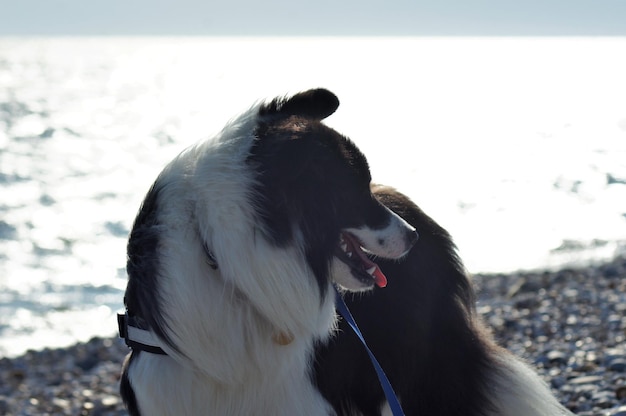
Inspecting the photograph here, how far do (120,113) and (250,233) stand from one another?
49.2 meters

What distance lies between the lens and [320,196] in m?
3.30

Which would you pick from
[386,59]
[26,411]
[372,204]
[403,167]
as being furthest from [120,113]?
[386,59]

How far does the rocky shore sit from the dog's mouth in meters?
2.04

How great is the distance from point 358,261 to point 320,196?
36 centimetres

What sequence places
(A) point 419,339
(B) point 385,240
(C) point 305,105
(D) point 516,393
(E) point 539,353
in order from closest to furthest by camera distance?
(B) point 385,240, (C) point 305,105, (A) point 419,339, (D) point 516,393, (E) point 539,353

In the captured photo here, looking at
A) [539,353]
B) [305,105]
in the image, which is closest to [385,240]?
[305,105]

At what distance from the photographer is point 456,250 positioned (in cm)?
418

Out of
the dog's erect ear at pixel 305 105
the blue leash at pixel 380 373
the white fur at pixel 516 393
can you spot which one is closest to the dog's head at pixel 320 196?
the dog's erect ear at pixel 305 105

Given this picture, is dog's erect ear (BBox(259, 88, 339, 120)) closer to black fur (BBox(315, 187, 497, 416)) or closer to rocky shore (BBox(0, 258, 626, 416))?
black fur (BBox(315, 187, 497, 416))

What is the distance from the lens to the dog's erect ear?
11.4 feet

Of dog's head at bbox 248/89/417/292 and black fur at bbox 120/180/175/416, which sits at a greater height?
dog's head at bbox 248/89/417/292

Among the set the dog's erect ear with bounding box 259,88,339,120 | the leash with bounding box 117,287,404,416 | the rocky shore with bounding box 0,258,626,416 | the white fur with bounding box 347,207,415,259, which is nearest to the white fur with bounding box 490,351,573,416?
the leash with bounding box 117,287,404,416

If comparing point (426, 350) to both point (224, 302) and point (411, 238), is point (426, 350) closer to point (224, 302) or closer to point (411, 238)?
point (411, 238)

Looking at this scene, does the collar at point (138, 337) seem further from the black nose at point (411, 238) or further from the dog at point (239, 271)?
the black nose at point (411, 238)
